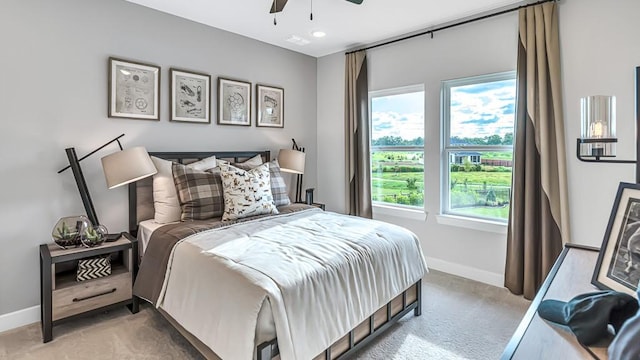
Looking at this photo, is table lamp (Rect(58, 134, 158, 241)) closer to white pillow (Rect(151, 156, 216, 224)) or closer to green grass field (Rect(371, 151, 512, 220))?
white pillow (Rect(151, 156, 216, 224))

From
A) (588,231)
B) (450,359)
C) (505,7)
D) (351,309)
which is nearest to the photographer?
(351,309)

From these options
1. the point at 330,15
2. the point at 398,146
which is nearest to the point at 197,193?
the point at 330,15

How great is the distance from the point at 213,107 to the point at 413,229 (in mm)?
2658

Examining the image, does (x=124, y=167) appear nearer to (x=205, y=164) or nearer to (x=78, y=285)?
(x=205, y=164)

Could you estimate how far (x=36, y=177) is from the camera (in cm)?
254

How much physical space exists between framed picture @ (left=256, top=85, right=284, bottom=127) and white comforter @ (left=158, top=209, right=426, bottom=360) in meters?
1.88

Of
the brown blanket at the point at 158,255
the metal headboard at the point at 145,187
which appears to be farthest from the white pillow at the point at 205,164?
the brown blanket at the point at 158,255

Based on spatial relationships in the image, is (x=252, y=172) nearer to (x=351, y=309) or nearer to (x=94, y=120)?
(x=94, y=120)

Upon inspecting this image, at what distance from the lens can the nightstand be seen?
2.26 meters

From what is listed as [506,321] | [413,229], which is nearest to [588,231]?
A: [506,321]

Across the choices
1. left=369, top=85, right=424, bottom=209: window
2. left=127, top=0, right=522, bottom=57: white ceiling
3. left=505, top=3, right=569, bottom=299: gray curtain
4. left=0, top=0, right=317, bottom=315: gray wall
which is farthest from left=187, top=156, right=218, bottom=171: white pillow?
left=505, top=3, right=569, bottom=299: gray curtain

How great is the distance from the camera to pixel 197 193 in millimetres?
2840

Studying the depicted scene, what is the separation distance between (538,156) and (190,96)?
3323mm

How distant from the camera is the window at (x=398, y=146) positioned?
383 centimetres
